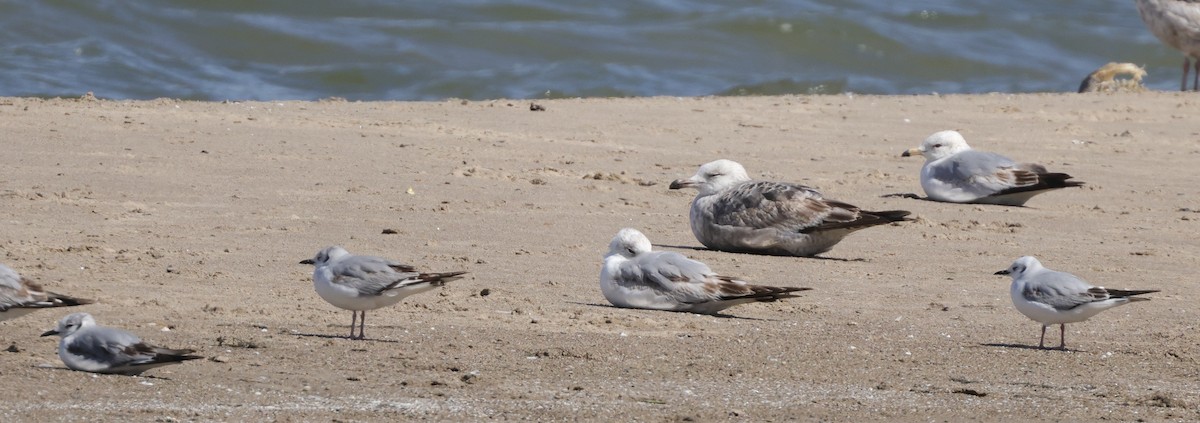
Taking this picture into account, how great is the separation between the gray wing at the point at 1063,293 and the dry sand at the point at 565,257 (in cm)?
23

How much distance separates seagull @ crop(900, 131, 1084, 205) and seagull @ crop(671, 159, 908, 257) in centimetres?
211

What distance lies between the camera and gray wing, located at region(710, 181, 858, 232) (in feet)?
33.5

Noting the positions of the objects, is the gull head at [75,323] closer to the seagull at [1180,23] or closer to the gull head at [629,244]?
the gull head at [629,244]

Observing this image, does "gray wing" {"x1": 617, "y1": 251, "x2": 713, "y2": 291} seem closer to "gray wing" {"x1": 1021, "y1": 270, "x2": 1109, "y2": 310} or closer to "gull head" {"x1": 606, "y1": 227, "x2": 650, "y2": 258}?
"gull head" {"x1": 606, "y1": 227, "x2": 650, "y2": 258}

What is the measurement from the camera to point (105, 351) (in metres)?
6.29

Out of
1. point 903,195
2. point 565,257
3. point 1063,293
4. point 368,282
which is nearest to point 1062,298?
point 1063,293

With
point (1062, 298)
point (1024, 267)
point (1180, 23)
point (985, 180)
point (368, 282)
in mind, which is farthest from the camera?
point (1180, 23)

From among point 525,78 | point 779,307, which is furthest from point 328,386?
point 525,78

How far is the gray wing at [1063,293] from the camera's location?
24.4 ft

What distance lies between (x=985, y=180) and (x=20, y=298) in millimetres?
7191

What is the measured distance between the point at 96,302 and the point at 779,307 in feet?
10.2

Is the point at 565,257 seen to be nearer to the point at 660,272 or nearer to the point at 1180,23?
the point at 660,272

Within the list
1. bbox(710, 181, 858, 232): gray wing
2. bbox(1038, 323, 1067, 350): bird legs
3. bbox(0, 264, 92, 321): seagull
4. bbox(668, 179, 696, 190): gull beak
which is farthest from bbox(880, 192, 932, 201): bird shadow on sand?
bbox(0, 264, 92, 321): seagull

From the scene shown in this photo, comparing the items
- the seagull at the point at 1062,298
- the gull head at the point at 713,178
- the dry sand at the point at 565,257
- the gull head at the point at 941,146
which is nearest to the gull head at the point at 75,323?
the dry sand at the point at 565,257
